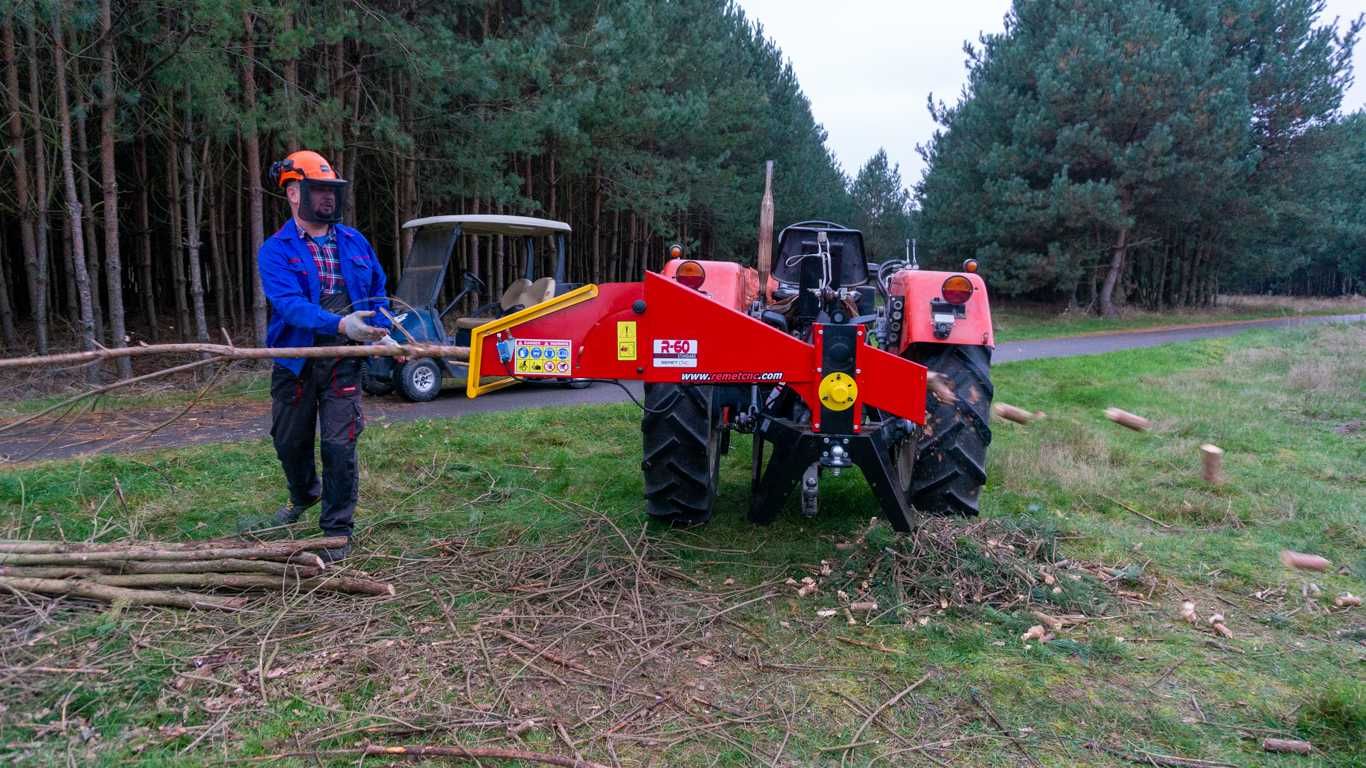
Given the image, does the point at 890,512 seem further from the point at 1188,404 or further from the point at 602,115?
the point at 602,115

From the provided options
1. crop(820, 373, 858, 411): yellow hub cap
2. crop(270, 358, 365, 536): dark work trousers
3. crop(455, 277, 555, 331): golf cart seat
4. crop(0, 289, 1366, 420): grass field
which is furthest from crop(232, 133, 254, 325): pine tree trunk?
crop(820, 373, 858, 411): yellow hub cap

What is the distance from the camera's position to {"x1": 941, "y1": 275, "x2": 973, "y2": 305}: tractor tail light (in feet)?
15.7

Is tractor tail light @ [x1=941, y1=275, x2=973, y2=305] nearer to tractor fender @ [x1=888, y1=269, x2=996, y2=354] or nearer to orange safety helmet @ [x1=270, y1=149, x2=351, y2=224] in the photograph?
tractor fender @ [x1=888, y1=269, x2=996, y2=354]

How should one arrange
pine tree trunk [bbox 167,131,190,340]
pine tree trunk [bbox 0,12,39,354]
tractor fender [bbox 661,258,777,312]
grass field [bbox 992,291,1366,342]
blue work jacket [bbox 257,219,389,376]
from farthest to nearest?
1. grass field [bbox 992,291,1366,342]
2. pine tree trunk [bbox 167,131,190,340]
3. pine tree trunk [bbox 0,12,39,354]
4. tractor fender [bbox 661,258,777,312]
5. blue work jacket [bbox 257,219,389,376]

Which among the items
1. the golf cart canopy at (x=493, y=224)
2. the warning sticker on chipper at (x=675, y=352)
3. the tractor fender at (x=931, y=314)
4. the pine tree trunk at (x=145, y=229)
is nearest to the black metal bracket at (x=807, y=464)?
the warning sticker on chipper at (x=675, y=352)

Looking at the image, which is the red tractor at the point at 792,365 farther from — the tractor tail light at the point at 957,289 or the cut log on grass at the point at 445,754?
the cut log on grass at the point at 445,754

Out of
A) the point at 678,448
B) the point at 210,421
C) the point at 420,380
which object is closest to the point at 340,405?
the point at 678,448

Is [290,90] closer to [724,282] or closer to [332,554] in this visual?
[724,282]

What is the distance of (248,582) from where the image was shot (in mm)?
3826

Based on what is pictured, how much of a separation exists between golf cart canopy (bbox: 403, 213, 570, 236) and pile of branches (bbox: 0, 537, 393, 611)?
658 centimetres

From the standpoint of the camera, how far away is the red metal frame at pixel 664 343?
11.9 ft

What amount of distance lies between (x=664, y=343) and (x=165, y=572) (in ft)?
7.62

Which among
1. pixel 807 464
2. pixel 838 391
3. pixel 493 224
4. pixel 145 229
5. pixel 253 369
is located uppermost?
pixel 145 229

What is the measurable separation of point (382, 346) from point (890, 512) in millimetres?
2360
